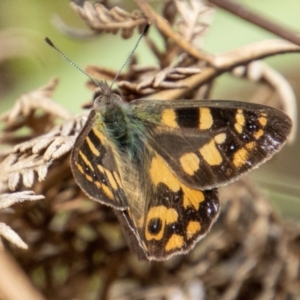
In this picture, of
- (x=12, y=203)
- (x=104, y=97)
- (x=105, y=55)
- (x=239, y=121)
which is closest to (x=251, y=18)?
(x=239, y=121)

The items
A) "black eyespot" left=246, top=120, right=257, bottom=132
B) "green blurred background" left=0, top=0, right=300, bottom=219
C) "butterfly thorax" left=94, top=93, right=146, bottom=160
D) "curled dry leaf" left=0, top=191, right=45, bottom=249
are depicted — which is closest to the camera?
"curled dry leaf" left=0, top=191, right=45, bottom=249

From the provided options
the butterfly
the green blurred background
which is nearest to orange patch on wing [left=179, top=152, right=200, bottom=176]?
Answer: the butterfly

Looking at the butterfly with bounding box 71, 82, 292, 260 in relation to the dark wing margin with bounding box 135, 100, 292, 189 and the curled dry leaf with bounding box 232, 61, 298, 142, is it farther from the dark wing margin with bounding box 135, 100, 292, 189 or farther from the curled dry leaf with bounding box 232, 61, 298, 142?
the curled dry leaf with bounding box 232, 61, 298, 142

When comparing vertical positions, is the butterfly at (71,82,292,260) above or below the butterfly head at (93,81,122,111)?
below

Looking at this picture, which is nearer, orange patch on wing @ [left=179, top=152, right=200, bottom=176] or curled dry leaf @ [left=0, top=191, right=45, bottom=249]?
curled dry leaf @ [left=0, top=191, right=45, bottom=249]

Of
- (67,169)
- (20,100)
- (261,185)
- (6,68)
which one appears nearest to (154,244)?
(67,169)

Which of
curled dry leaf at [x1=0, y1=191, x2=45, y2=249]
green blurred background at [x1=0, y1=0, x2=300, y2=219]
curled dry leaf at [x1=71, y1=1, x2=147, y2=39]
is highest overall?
curled dry leaf at [x1=71, y1=1, x2=147, y2=39]

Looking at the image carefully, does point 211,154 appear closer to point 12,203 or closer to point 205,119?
point 205,119
